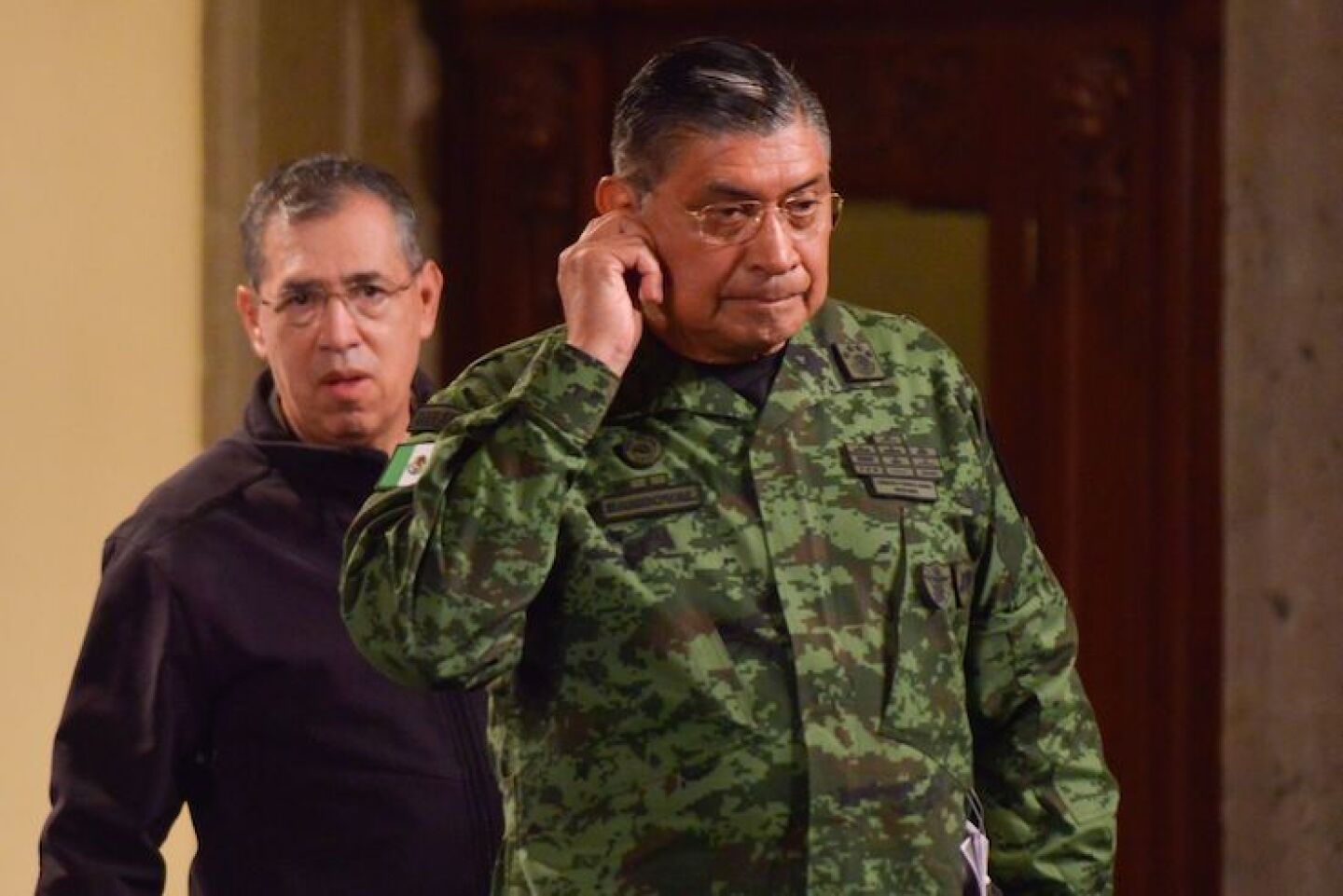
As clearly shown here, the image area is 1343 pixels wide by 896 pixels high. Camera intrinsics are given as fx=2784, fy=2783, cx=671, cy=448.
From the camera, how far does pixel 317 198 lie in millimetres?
3295

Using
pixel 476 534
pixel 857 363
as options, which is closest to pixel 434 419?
pixel 476 534

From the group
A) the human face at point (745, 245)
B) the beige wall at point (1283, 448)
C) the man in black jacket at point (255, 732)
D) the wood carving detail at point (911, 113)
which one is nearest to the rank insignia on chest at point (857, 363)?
the human face at point (745, 245)

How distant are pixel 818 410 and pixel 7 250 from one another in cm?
226

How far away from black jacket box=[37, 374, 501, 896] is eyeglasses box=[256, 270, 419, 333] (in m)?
0.31

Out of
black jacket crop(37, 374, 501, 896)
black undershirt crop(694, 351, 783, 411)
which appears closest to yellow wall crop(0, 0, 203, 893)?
black jacket crop(37, 374, 501, 896)

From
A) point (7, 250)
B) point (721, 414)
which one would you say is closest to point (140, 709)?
point (721, 414)

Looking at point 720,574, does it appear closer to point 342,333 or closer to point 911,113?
point 342,333

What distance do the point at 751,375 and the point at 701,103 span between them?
259 mm

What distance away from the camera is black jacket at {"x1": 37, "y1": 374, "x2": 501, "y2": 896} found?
9.87ft

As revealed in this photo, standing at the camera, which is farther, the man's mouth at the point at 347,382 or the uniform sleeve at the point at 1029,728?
the man's mouth at the point at 347,382

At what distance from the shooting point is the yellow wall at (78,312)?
4.46 metres

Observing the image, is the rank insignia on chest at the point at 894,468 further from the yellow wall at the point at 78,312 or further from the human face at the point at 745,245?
the yellow wall at the point at 78,312

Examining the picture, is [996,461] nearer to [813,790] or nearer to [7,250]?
[813,790]

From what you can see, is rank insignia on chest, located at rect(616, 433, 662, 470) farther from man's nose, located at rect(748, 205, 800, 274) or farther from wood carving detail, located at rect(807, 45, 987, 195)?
wood carving detail, located at rect(807, 45, 987, 195)
